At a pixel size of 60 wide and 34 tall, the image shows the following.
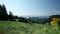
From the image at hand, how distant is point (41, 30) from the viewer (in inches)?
106

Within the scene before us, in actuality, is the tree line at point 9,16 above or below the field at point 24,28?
above

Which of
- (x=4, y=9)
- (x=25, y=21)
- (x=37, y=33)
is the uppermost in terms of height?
(x=4, y=9)

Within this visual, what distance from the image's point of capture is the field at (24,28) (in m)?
2.63

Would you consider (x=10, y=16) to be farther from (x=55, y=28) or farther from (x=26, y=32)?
(x=55, y=28)

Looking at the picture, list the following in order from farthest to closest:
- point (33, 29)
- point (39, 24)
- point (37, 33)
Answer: point (39, 24) → point (33, 29) → point (37, 33)

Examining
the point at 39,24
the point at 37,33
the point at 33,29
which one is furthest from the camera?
the point at 39,24

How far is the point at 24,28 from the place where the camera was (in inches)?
111

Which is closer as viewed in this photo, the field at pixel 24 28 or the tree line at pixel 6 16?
the field at pixel 24 28

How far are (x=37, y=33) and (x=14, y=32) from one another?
503mm

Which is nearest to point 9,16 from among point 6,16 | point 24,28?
point 6,16

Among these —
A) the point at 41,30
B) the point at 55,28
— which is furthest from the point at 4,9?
the point at 55,28

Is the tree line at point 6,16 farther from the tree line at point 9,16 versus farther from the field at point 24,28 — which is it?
the field at point 24,28

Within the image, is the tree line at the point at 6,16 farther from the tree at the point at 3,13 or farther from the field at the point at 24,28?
the field at the point at 24,28

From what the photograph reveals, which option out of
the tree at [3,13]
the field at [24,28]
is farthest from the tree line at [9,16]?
the field at [24,28]
